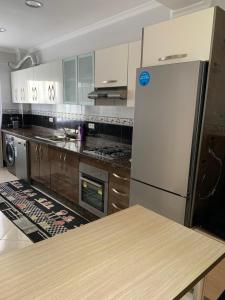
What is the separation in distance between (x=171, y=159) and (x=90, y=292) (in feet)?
3.99

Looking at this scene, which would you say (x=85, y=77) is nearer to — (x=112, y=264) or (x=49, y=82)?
(x=49, y=82)

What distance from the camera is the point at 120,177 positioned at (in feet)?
7.39

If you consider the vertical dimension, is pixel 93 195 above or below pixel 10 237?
above

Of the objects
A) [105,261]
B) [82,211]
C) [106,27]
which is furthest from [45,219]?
[106,27]

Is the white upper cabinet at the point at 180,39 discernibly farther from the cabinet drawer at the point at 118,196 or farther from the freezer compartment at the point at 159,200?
the cabinet drawer at the point at 118,196

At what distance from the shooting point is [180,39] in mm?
1702

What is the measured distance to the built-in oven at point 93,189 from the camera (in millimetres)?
2447

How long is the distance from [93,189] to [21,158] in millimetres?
2023

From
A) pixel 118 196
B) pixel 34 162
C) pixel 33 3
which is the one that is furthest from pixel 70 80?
pixel 118 196

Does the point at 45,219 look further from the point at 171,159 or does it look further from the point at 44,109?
the point at 44,109

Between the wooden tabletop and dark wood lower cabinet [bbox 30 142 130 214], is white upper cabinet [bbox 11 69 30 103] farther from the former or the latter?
the wooden tabletop

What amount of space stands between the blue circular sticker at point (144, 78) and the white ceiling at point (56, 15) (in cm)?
58

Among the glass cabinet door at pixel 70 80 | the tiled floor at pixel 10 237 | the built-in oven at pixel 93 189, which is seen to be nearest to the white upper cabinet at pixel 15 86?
the glass cabinet door at pixel 70 80

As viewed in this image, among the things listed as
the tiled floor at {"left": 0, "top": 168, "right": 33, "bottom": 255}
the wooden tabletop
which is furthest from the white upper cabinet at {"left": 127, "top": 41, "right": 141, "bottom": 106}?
the tiled floor at {"left": 0, "top": 168, "right": 33, "bottom": 255}
